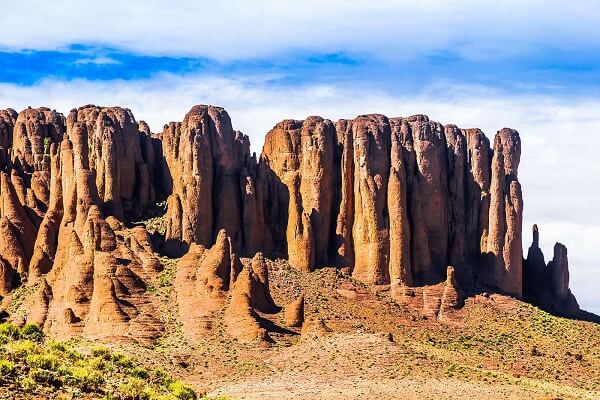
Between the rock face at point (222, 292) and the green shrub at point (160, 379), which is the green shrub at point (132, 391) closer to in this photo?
the green shrub at point (160, 379)

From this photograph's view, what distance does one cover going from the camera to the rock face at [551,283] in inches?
5354

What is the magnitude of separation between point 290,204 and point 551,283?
1333 inches

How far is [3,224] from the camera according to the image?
123562 mm

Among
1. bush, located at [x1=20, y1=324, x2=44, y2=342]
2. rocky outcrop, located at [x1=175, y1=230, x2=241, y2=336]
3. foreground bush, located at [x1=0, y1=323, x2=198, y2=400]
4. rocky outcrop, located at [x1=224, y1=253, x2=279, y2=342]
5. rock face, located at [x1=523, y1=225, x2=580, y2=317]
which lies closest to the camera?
foreground bush, located at [x1=0, y1=323, x2=198, y2=400]

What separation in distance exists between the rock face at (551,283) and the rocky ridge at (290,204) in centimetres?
19

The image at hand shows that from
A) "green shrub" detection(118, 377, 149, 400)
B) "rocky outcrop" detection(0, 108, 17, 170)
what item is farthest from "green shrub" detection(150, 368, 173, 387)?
"rocky outcrop" detection(0, 108, 17, 170)

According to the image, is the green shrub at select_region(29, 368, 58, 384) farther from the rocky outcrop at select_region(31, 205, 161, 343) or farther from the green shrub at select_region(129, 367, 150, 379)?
the rocky outcrop at select_region(31, 205, 161, 343)

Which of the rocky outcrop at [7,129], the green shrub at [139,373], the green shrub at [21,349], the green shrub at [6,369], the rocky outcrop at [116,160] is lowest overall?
the green shrub at [139,373]

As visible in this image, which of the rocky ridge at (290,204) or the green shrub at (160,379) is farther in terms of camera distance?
the rocky ridge at (290,204)

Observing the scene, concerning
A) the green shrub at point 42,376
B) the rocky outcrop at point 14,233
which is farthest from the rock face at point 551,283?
the green shrub at point 42,376

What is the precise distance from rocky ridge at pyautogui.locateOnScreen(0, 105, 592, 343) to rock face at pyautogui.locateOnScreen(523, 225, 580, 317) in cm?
19

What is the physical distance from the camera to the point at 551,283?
453 feet

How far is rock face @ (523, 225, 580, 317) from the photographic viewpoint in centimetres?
13600

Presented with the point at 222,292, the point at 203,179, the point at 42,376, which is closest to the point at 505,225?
the point at 203,179
